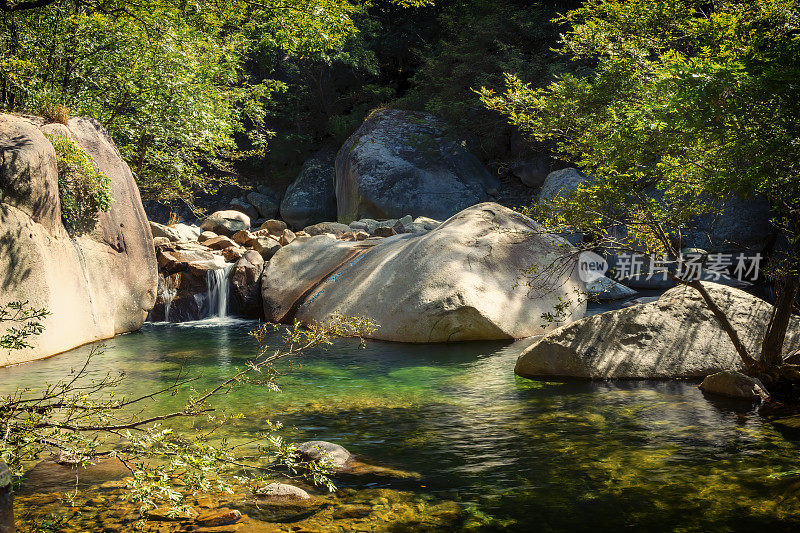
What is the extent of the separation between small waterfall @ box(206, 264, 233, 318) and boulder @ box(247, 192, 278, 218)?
1559 centimetres

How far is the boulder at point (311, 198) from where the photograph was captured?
Answer: 28016 millimetres

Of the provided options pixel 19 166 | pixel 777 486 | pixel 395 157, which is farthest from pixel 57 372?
pixel 395 157

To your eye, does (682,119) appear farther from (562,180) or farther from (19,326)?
(562,180)

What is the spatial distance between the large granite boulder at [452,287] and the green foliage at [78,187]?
3.81 meters

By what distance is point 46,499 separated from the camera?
15.3 ft

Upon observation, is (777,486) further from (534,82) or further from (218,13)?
(534,82)

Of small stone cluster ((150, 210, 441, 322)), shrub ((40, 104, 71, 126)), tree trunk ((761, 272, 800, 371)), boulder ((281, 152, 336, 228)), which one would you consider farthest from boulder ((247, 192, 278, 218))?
tree trunk ((761, 272, 800, 371))

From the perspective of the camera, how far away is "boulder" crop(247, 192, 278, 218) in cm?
3022

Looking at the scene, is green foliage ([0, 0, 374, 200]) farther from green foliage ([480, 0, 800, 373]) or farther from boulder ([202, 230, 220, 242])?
green foliage ([480, 0, 800, 373])

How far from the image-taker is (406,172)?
23.8 m

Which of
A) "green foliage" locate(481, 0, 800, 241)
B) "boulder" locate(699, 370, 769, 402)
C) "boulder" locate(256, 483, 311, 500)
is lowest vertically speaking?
"boulder" locate(256, 483, 311, 500)

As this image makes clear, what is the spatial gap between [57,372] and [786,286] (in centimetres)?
856

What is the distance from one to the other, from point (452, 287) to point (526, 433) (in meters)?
4.64

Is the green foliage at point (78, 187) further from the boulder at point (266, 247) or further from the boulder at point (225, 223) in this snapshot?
the boulder at point (225, 223)
